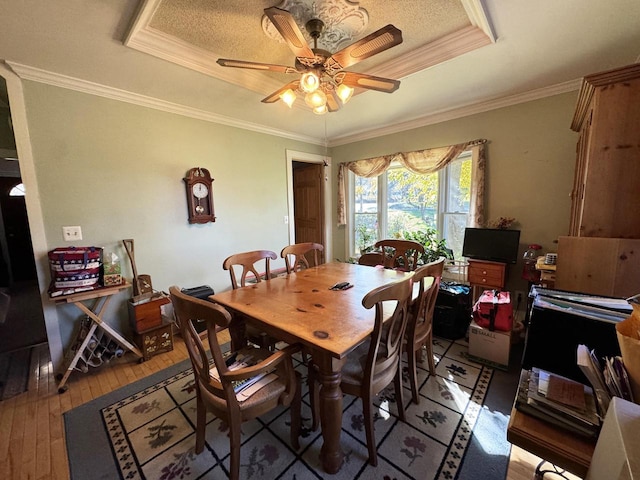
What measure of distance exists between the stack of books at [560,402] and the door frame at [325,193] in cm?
340

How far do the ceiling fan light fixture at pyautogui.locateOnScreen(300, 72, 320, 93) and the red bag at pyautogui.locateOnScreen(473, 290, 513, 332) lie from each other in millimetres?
2154

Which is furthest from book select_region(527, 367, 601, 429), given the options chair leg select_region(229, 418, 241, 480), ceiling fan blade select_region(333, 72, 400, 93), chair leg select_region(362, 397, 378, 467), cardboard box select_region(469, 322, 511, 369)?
ceiling fan blade select_region(333, 72, 400, 93)

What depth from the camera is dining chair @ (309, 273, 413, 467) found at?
1186 millimetres

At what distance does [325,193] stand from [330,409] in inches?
142

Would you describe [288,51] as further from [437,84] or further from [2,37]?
[2,37]

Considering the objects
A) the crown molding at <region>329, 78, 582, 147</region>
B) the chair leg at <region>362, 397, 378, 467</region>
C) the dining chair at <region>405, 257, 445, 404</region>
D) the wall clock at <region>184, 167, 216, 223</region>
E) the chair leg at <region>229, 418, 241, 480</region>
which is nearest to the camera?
the chair leg at <region>229, 418, 241, 480</region>

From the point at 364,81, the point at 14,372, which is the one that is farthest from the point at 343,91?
the point at 14,372

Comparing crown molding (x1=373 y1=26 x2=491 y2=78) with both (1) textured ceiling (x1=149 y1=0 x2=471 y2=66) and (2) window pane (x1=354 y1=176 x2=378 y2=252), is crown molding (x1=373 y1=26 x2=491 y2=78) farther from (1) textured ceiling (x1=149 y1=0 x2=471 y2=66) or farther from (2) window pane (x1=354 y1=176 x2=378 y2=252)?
(2) window pane (x1=354 y1=176 x2=378 y2=252)

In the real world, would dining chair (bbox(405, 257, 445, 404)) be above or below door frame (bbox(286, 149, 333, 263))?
below

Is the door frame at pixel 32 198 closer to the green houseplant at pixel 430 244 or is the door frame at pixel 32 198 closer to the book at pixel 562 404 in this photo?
the book at pixel 562 404

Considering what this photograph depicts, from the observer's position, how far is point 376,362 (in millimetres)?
1368

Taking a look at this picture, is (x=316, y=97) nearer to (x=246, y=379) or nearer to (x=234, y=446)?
(x=246, y=379)

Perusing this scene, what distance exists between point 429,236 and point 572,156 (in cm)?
158

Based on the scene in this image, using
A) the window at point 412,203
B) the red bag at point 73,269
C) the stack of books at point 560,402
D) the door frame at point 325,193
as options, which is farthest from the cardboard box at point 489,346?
the red bag at point 73,269
